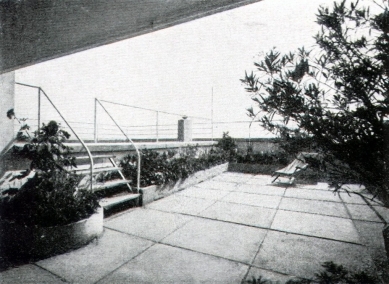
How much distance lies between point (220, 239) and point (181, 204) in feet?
6.17

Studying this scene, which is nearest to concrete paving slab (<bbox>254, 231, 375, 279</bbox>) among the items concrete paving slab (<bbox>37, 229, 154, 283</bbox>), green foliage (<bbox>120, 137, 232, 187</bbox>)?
concrete paving slab (<bbox>37, 229, 154, 283</bbox>)

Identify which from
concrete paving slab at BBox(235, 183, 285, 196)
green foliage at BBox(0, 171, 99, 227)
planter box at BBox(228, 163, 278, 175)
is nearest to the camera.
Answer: green foliage at BBox(0, 171, 99, 227)

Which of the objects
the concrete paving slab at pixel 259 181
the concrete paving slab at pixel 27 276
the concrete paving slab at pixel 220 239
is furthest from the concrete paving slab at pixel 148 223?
the concrete paving slab at pixel 259 181

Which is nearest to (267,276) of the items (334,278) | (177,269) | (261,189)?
(334,278)

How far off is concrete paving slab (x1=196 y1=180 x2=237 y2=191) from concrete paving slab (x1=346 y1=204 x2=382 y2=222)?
9.46ft

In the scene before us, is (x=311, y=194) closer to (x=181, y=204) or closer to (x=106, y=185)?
(x=181, y=204)

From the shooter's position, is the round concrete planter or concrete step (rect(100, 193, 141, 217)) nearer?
the round concrete planter

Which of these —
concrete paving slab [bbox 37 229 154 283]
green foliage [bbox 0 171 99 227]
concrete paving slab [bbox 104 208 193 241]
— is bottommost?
concrete paving slab [bbox 37 229 154 283]

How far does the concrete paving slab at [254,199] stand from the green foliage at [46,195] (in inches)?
132

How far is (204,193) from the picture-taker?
6406 millimetres

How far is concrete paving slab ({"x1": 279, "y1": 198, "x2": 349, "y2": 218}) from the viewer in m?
4.91

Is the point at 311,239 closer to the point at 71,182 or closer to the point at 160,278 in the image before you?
the point at 160,278

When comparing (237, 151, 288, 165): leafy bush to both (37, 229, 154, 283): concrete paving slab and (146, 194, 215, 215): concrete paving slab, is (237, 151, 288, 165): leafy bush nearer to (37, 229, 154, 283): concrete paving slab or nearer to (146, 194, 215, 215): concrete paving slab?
(146, 194, 215, 215): concrete paving slab

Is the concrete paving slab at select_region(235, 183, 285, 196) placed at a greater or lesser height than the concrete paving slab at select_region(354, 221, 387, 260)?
greater
